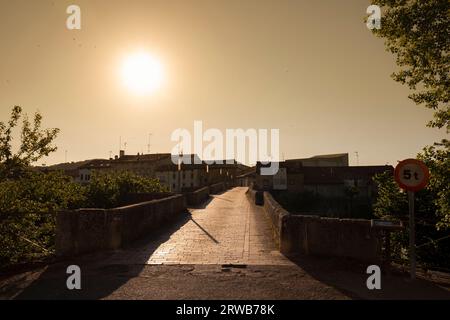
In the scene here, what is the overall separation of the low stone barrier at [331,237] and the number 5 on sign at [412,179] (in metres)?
0.64

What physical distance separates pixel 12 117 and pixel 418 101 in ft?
32.7

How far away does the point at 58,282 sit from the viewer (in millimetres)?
5945

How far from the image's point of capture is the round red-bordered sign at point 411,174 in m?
5.99

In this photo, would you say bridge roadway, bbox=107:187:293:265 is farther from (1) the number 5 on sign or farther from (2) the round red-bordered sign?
(2) the round red-bordered sign

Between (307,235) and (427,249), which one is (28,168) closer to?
(307,235)

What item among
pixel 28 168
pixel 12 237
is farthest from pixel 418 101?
pixel 12 237

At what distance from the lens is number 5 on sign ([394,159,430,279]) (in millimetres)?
5996

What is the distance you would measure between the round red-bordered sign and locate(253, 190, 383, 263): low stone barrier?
41.1 inches

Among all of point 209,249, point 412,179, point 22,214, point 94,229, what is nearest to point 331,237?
point 412,179

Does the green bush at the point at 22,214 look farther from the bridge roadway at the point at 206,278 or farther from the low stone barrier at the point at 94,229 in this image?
the bridge roadway at the point at 206,278

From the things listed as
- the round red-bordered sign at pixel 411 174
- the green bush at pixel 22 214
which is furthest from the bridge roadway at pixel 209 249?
the round red-bordered sign at pixel 411 174

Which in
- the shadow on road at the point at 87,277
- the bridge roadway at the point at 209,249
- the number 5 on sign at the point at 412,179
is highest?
the number 5 on sign at the point at 412,179

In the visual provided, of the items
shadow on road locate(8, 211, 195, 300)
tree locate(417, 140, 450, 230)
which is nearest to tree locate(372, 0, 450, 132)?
tree locate(417, 140, 450, 230)

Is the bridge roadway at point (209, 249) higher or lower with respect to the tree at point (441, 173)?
lower
